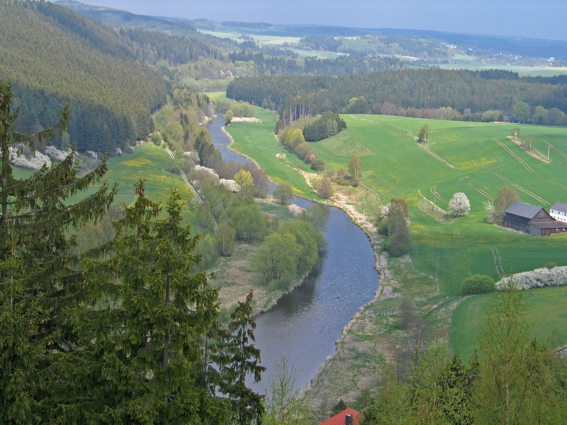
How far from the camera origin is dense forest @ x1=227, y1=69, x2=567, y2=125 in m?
149

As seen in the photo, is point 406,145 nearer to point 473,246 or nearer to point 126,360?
point 473,246

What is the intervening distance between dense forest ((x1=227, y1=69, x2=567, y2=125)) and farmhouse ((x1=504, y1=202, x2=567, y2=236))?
7359 centimetres

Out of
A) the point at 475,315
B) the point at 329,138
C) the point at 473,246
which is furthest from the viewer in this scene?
the point at 329,138

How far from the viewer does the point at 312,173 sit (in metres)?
101

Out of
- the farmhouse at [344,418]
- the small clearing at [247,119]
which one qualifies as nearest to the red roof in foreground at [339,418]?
the farmhouse at [344,418]

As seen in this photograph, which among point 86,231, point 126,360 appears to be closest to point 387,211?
point 86,231

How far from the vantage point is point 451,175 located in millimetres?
93688

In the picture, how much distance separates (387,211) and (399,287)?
18.1m

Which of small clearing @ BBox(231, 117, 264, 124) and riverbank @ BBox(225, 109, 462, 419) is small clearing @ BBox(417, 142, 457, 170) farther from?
small clearing @ BBox(231, 117, 264, 124)

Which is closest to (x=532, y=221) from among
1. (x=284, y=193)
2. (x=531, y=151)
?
(x=284, y=193)

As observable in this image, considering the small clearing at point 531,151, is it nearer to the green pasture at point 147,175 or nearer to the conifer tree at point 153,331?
the green pasture at point 147,175

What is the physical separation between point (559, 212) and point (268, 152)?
5456 centimetres

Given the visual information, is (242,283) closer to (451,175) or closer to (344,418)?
(344,418)

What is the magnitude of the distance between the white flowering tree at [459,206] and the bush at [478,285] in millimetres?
22454
